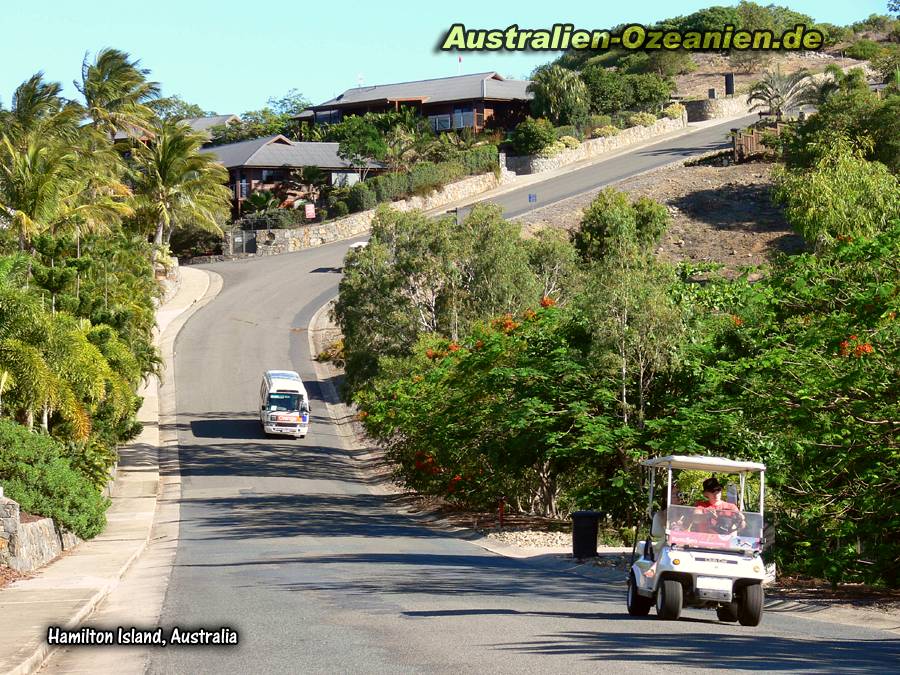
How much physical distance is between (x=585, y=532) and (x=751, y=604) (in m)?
9.40

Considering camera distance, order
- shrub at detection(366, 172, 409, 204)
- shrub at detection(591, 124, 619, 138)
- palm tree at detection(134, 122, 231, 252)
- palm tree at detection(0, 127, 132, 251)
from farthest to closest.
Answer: shrub at detection(591, 124, 619, 138)
shrub at detection(366, 172, 409, 204)
palm tree at detection(134, 122, 231, 252)
palm tree at detection(0, 127, 132, 251)

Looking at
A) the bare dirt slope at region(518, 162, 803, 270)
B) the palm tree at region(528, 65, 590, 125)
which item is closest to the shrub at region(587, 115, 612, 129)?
the palm tree at region(528, 65, 590, 125)

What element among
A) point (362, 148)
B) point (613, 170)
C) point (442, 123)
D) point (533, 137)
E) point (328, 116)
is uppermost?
point (328, 116)

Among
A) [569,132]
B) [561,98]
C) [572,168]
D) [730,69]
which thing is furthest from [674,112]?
[730,69]

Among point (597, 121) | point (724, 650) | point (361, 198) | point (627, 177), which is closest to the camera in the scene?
point (724, 650)

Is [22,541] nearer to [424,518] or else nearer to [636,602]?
[636,602]

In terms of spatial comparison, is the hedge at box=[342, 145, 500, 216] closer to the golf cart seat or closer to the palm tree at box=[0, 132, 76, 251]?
the palm tree at box=[0, 132, 76, 251]

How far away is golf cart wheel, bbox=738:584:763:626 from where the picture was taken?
1402cm

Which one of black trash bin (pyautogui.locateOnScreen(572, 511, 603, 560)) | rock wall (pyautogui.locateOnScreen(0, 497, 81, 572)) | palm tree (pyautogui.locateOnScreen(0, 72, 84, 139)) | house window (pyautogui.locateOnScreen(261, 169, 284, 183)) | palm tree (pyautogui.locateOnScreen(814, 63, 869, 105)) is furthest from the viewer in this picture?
house window (pyautogui.locateOnScreen(261, 169, 284, 183))

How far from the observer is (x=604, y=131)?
10350cm

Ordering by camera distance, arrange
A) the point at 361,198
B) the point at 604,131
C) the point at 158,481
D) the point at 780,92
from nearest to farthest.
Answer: the point at 158,481
the point at 361,198
the point at 780,92
the point at 604,131

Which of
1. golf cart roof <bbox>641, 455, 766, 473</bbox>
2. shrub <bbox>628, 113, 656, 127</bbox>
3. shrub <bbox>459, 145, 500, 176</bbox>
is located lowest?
golf cart roof <bbox>641, 455, 766, 473</bbox>

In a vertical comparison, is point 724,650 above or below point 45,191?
below

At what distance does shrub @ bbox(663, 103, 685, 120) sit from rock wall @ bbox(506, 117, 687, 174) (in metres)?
0.40
